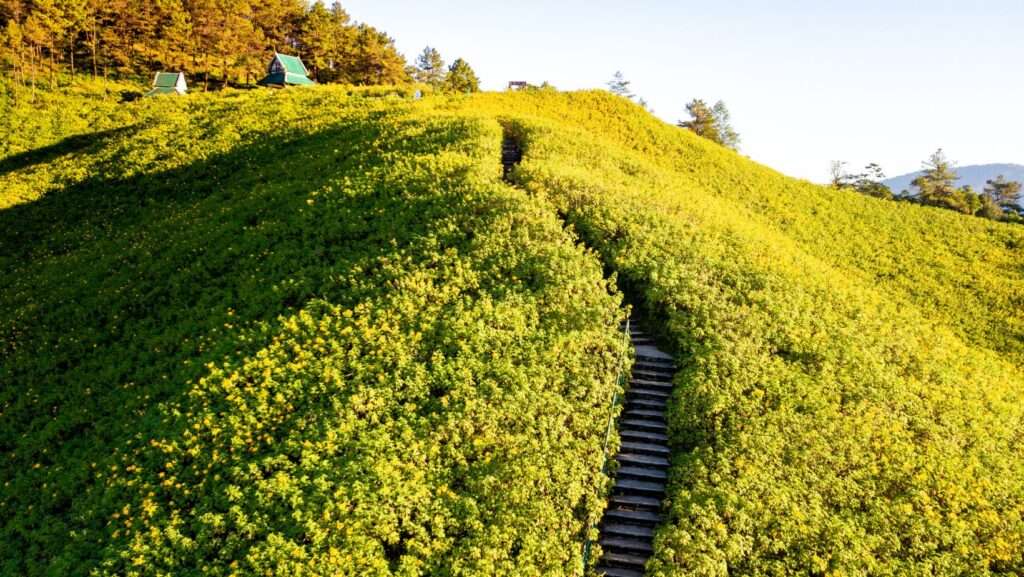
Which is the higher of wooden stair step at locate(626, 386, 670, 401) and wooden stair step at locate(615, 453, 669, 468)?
wooden stair step at locate(626, 386, 670, 401)

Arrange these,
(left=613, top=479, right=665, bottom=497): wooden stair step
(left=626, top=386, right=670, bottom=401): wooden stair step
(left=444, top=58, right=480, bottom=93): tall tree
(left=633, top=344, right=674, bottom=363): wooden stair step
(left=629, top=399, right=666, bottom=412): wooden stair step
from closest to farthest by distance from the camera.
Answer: (left=613, top=479, right=665, bottom=497): wooden stair step, (left=629, top=399, right=666, bottom=412): wooden stair step, (left=626, top=386, right=670, bottom=401): wooden stair step, (left=633, top=344, right=674, bottom=363): wooden stair step, (left=444, top=58, right=480, bottom=93): tall tree

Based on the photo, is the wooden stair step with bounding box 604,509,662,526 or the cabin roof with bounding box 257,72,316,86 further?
the cabin roof with bounding box 257,72,316,86

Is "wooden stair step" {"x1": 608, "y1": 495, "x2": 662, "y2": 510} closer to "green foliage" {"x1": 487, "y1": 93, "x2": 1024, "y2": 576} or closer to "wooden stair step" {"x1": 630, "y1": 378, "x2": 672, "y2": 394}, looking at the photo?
"green foliage" {"x1": 487, "y1": 93, "x2": 1024, "y2": 576}

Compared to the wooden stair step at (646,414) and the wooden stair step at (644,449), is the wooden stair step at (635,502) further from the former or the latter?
the wooden stair step at (646,414)

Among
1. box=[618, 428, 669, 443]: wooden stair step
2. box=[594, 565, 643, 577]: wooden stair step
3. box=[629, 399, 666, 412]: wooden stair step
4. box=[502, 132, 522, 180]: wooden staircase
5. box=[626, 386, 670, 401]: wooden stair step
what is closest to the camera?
box=[594, 565, 643, 577]: wooden stair step

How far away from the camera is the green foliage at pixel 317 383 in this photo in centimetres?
1041

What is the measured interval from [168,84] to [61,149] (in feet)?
76.0

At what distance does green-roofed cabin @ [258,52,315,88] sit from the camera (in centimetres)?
5822

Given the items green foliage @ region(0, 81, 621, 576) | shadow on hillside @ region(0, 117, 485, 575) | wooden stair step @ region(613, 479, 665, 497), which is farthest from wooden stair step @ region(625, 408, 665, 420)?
shadow on hillside @ region(0, 117, 485, 575)

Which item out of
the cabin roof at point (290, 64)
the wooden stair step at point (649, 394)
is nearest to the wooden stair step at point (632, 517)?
the wooden stair step at point (649, 394)

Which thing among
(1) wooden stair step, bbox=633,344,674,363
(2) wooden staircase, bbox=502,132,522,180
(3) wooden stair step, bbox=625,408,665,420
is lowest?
(3) wooden stair step, bbox=625,408,665,420

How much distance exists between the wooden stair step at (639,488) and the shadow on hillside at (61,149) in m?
36.5

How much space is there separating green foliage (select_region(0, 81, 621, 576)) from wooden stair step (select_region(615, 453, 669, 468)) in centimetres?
86

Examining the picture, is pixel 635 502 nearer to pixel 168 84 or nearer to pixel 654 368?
pixel 654 368
